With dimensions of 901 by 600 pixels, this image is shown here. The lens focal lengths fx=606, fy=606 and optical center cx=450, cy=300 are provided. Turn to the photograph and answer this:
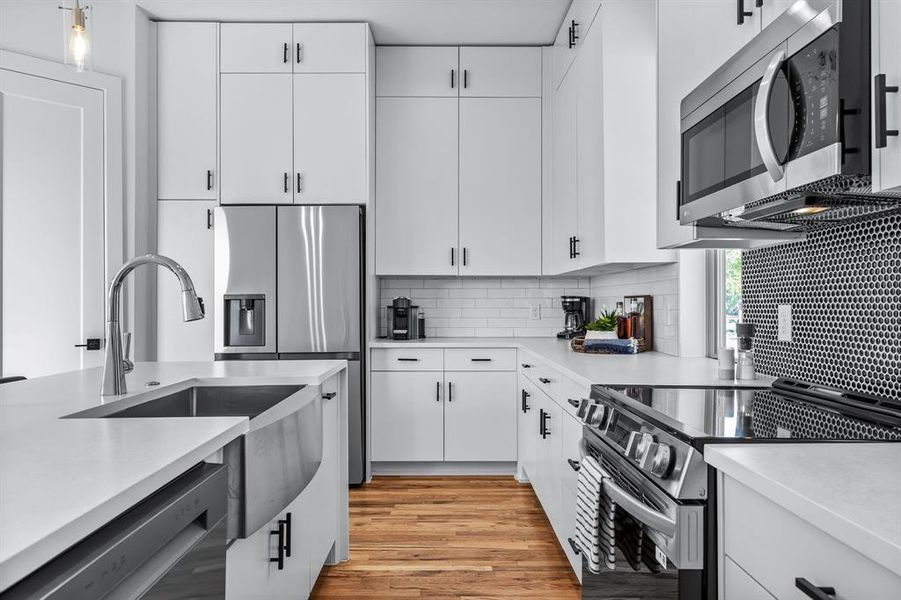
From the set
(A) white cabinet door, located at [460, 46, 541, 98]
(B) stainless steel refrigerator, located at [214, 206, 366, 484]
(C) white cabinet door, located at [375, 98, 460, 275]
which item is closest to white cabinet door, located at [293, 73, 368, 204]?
(B) stainless steel refrigerator, located at [214, 206, 366, 484]

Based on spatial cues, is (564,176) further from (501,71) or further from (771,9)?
(771,9)

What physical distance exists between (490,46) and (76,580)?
409 cm

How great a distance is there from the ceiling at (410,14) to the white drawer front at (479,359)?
2.06m

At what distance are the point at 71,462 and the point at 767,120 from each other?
4.73 ft

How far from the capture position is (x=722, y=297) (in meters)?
2.76

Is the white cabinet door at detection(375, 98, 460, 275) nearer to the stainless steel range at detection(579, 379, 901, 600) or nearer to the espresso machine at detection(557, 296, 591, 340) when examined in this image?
the espresso machine at detection(557, 296, 591, 340)

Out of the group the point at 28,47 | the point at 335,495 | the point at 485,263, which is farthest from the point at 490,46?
the point at 335,495

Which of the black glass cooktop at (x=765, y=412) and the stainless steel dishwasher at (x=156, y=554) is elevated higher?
the black glass cooktop at (x=765, y=412)

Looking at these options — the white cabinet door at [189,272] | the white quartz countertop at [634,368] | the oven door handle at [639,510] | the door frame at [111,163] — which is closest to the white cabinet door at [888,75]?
the oven door handle at [639,510]

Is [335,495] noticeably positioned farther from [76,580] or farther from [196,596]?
[76,580]

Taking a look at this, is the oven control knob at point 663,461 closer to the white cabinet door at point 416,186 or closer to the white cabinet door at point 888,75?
the white cabinet door at point 888,75

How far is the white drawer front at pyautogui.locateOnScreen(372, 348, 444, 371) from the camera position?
385cm

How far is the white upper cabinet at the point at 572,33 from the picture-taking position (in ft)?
10.0

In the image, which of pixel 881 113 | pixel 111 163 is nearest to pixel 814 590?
pixel 881 113
